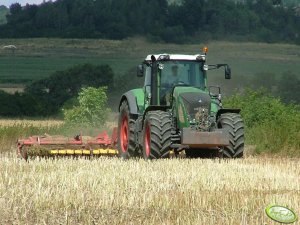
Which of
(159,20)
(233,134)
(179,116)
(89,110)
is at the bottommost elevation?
(89,110)

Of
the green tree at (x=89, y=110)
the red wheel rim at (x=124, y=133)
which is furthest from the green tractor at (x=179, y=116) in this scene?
the green tree at (x=89, y=110)

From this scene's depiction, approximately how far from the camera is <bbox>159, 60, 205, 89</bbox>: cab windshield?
1590cm

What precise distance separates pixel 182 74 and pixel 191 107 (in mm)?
1006

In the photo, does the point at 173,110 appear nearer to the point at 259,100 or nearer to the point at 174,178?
the point at 174,178

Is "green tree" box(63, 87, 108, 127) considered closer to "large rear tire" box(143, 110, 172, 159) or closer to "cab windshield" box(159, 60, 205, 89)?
"cab windshield" box(159, 60, 205, 89)

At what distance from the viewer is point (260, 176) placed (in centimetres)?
1205

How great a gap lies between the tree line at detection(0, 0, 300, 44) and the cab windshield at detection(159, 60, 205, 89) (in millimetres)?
28517

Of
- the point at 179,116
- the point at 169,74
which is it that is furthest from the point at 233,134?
the point at 169,74

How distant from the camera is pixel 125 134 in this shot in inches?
679

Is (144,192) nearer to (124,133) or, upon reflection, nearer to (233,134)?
(233,134)

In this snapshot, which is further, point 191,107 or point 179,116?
point 179,116

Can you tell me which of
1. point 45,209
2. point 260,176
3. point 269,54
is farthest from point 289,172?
point 269,54

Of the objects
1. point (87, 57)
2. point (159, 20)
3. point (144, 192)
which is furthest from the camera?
point (87, 57)

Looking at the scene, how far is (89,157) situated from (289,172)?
449cm
